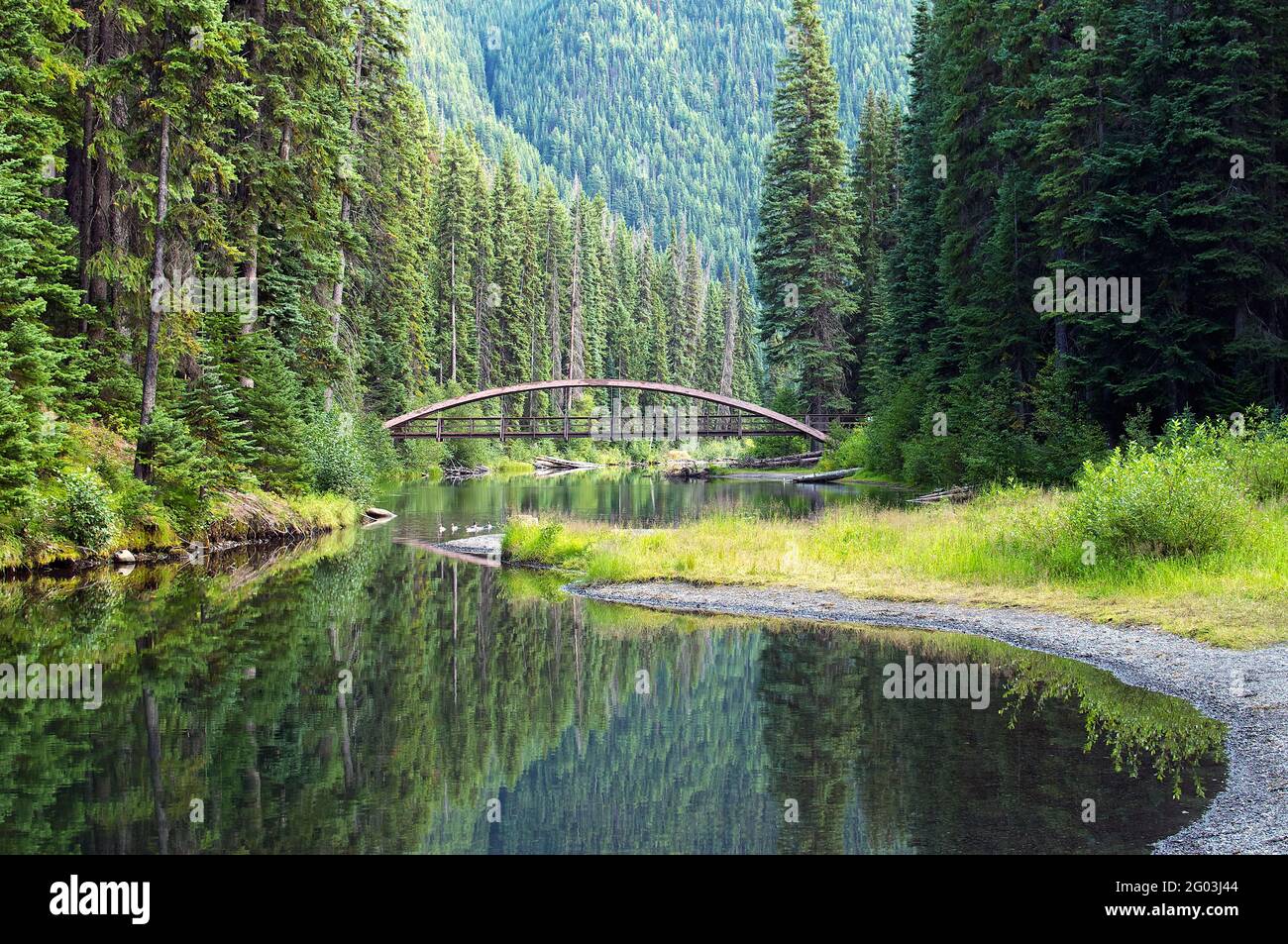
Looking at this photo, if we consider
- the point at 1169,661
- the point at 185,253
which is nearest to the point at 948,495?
the point at 1169,661

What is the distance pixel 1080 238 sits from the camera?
25734 mm

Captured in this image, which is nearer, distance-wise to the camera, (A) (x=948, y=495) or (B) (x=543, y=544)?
(B) (x=543, y=544)

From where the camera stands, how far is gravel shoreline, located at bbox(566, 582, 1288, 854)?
7.79 metres

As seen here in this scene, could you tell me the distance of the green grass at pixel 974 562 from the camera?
1464 cm

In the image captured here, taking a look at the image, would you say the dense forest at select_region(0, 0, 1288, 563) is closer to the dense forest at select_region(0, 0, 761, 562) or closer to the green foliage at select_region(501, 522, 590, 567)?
the dense forest at select_region(0, 0, 761, 562)

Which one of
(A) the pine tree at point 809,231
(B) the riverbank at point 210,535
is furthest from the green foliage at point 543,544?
(A) the pine tree at point 809,231

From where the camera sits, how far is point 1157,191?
2509 cm

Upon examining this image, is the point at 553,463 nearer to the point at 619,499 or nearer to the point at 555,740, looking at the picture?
the point at 619,499

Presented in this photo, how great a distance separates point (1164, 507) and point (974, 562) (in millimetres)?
3366

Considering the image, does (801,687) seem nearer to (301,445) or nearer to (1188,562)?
(1188,562)

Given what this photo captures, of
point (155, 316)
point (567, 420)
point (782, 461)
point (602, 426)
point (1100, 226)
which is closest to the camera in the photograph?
point (155, 316)

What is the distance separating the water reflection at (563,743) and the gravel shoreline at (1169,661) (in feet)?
0.96
